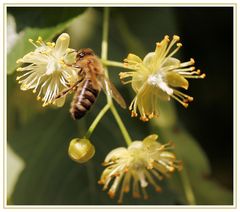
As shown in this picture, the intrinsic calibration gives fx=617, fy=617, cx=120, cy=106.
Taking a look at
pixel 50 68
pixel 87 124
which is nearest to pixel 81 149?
pixel 50 68

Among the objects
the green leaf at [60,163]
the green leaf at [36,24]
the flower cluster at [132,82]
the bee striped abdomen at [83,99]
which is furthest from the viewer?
the green leaf at [60,163]

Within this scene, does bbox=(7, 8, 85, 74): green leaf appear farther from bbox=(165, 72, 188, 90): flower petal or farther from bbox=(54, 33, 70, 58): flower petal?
bbox=(165, 72, 188, 90): flower petal

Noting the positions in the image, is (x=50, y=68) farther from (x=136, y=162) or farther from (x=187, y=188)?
(x=187, y=188)

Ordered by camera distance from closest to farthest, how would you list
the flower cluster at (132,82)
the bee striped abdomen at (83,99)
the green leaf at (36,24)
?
the bee striped abdomen at (83,99) → the flower cluster at (132,82) → the green leaf at (36,24)

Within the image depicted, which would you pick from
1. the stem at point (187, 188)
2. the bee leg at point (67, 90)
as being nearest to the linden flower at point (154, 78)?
the bee leg at point (67, 90)

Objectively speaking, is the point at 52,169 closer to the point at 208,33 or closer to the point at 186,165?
the point at 186,165

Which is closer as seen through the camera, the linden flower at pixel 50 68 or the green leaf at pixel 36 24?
the linden flower at pixel 50 68

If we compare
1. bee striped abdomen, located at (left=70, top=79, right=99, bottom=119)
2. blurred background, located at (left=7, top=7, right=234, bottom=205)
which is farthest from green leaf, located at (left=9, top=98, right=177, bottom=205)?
bee striped abdomen, located at (left=70, top=79, right=99, bottom=119)

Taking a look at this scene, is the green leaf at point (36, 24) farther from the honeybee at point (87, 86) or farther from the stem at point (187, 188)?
the stem at point (187, 188)
